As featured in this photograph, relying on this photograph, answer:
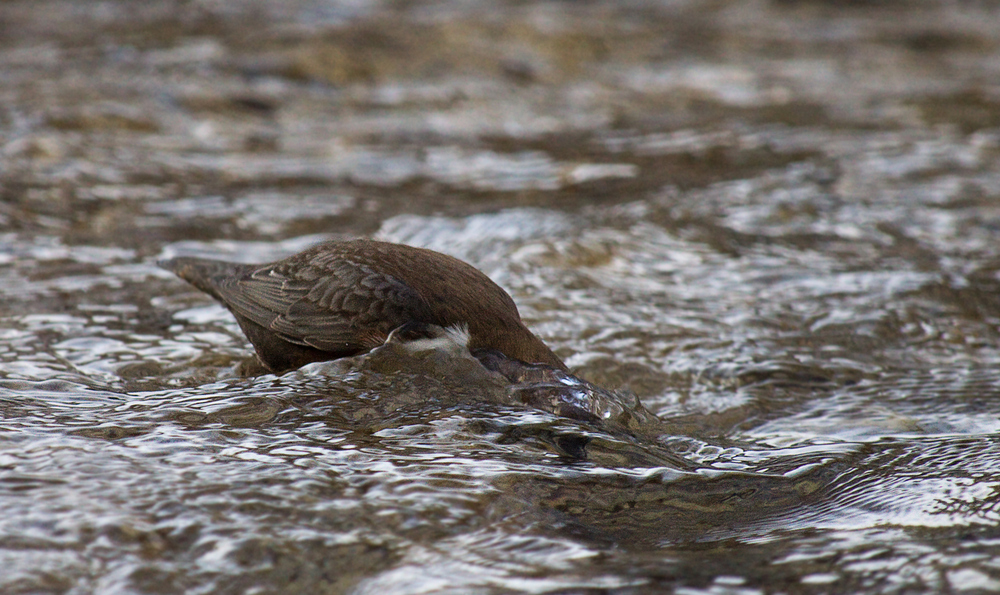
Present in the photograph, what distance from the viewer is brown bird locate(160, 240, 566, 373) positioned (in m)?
3.19

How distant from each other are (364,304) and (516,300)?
4.08 feet

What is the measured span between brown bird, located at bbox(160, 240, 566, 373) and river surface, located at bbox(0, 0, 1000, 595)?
0.11 m

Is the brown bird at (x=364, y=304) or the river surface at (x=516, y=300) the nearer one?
the river surface at (x=516, y=300)

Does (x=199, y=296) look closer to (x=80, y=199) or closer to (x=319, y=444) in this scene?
(x=80, y=199)

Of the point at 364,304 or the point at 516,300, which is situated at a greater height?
the point at 364,304

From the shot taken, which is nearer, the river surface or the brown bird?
the river surface

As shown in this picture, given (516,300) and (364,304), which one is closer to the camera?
(364,304)

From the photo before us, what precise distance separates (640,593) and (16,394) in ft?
6.46

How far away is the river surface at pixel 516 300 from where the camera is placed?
229 cm

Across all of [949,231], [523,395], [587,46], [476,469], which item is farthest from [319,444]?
[587,46]

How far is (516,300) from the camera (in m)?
4.43

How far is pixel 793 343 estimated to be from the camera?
4293 millimetres

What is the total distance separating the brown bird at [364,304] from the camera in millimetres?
3191

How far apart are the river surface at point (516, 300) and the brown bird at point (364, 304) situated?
114mm
